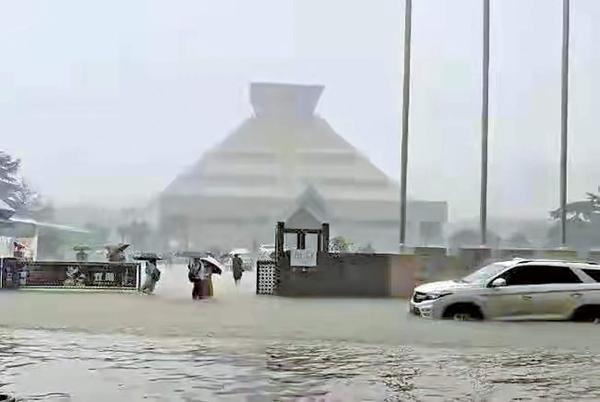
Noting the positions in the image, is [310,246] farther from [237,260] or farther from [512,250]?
[512,250]

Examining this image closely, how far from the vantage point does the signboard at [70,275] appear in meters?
26.6

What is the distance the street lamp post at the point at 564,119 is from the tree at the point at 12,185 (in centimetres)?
2303

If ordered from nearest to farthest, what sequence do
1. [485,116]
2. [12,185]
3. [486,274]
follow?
[486,274] → [485,116] → [12,185]

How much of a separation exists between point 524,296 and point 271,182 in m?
16.6

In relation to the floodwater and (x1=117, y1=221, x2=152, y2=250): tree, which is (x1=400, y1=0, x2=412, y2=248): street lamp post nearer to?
the floodwater

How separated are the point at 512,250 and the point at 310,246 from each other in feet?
20.1

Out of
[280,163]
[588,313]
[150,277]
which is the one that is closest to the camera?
[588,313]

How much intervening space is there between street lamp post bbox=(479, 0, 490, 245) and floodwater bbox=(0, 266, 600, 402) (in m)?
9.83

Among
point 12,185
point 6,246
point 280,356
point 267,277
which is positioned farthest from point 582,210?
point 12,185

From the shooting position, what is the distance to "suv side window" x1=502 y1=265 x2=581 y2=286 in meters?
17.3

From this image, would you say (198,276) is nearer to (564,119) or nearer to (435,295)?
(435,295)

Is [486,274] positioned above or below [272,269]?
below

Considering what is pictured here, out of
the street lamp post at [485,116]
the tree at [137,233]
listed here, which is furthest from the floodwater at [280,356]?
the tree at [137,233]

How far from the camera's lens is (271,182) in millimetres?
32750
